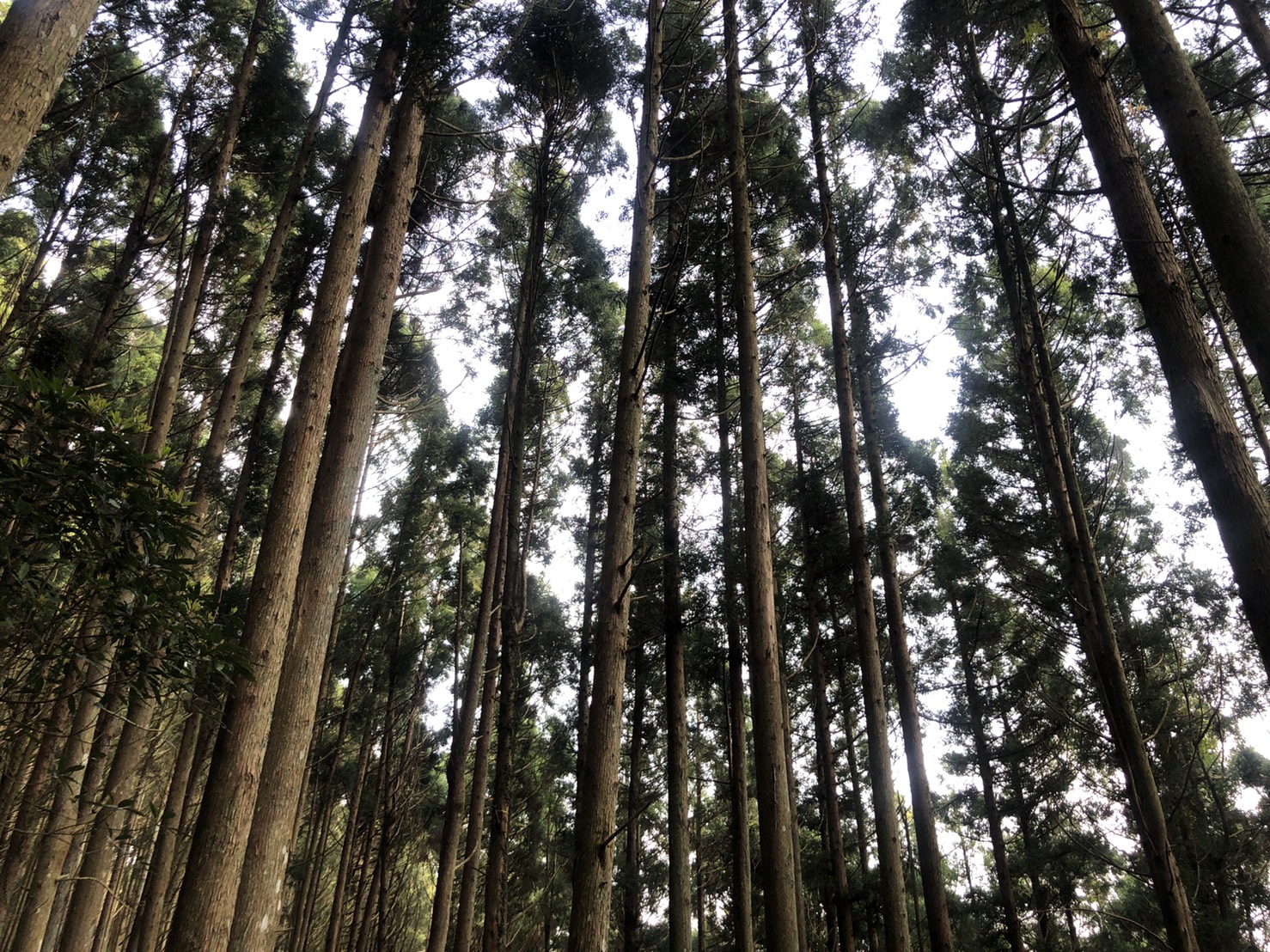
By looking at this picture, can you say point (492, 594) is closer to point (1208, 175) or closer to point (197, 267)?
point (197, 267)

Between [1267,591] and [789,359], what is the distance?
36.7 feet

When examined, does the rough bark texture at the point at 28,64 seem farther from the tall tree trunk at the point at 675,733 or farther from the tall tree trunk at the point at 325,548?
the tall tree trunk at the point at 675,733

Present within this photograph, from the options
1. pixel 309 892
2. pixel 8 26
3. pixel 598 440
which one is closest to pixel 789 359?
pixel 598 440

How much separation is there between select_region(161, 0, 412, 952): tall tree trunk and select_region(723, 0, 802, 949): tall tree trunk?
11.2 ft

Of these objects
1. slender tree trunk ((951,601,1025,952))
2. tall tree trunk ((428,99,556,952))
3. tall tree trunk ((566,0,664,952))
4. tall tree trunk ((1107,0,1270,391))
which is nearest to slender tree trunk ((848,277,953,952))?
tall tree trunk ((566,0,664,952))

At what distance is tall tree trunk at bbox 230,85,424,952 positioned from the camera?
400 centimetres

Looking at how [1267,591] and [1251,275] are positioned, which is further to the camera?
[1251,275]

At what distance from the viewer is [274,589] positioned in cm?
455

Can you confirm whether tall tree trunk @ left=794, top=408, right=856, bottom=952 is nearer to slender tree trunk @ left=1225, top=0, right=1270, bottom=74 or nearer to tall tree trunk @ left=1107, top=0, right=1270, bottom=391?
tall tree trunk @ left=1107, top=0, right=1270, bottom=391

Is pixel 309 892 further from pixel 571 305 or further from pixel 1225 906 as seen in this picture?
pixel 1225 906

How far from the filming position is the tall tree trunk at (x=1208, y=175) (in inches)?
123

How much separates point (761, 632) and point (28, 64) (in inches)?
230

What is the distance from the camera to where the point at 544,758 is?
55.3ft

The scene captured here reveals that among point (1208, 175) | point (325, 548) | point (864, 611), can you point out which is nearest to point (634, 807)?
point (864, 611)
